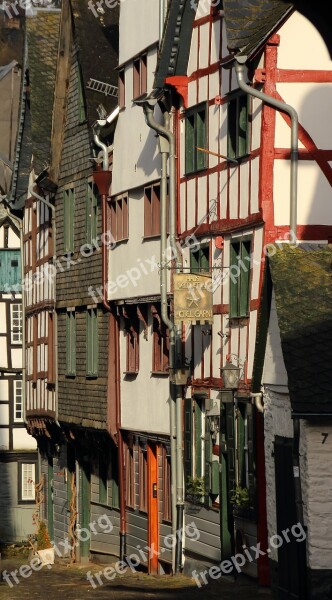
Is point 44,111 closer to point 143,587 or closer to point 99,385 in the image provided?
point 99,385

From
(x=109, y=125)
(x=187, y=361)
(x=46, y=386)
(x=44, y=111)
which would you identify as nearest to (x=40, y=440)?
(x=46, y=386)

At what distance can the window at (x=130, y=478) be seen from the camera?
36.2 m

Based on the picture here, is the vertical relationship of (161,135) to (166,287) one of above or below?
above

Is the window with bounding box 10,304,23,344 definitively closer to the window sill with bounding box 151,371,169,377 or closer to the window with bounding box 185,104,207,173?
the window sill with bounding box 151,371,169,377

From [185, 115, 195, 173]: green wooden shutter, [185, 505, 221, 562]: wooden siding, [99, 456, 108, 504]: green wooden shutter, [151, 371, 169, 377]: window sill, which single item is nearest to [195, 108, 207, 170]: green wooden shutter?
[185, 115, 195, 173]: green wooden shutter

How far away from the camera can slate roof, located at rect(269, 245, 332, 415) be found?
21.1m

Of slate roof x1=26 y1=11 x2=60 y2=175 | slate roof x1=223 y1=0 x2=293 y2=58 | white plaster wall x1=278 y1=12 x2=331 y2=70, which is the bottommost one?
white plaster wall x1=278 y1=12 x2=331 y2=70

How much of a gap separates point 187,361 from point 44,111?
42.6 ft

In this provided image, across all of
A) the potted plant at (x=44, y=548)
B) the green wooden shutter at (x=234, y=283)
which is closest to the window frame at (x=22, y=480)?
the potted plant at (x=44, y=548)

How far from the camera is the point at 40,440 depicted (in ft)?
155

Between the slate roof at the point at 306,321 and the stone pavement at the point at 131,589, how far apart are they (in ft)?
16.5

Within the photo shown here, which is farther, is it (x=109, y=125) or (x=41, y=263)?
(x=41, y=263)

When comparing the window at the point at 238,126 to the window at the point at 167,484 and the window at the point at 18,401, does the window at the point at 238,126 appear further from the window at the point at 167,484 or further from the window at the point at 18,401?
the window at the point at 18,401

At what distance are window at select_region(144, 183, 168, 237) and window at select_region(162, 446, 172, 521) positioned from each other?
4215 millimetres
